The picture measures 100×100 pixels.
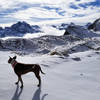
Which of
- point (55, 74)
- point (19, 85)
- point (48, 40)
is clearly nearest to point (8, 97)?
point (19, 85)

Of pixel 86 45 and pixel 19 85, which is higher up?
pixel 19 85

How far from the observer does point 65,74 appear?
428 inches

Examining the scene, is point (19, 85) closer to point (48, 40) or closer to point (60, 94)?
point (60, 94)

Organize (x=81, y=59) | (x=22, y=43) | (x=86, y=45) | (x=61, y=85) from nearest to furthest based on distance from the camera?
(x=61, y=85) → (x=81, y=59) → (x=86, y=45) → (x=22, y=43)

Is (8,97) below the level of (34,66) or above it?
below

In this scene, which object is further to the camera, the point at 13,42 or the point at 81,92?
the point at 13,42

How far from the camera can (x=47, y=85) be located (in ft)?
27.4

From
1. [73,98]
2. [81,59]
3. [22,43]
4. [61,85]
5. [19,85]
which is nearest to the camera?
[73,98]

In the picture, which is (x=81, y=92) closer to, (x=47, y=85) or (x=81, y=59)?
(x=47, y=85)

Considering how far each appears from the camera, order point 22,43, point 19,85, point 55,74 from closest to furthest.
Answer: point 19,85, point 55,74, point 22,43

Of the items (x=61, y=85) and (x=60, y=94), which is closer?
(x=60, y=94)

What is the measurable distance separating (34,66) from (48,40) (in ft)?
81.2

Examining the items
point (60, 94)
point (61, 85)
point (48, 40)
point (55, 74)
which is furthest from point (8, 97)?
point (48, 40)

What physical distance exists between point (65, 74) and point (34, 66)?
141 inches
